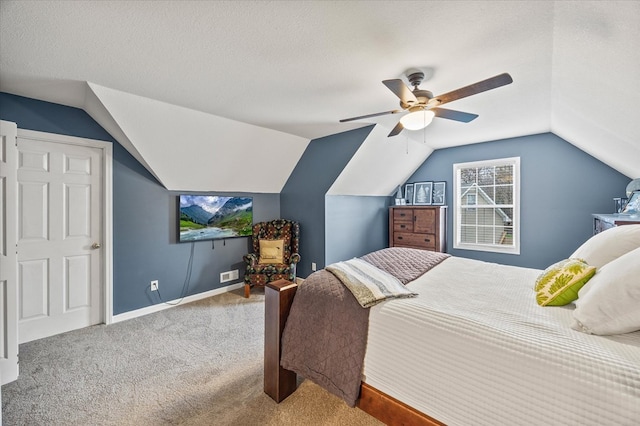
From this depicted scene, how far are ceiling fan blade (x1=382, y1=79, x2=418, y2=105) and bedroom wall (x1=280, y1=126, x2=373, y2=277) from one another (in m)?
1.52

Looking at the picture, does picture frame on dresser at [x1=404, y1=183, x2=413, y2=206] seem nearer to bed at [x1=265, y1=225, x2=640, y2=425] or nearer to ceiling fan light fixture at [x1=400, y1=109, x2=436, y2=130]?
ceiling fan light fixture at [x1=400, y1=109, x2=436, y2=130]

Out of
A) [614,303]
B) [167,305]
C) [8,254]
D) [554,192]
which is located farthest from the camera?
[554,192]

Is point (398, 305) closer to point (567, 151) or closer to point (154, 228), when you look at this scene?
point (154, 228)

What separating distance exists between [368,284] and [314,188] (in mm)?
2834

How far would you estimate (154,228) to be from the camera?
351 centimetres

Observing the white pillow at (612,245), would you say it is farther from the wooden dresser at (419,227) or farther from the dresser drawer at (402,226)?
the dresser drawer at (402,226)

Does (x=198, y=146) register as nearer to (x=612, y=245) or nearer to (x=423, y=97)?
(x=423, y=97)

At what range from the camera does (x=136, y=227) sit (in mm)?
3354

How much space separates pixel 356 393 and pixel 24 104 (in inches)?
146

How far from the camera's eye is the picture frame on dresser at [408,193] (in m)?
5.18

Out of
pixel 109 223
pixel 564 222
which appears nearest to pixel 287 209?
pixel 109 223

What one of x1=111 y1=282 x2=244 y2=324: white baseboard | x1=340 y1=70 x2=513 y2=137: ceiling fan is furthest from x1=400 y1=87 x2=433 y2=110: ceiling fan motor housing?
x1=111 y1=282 x2=244 y2=324: white baseboard

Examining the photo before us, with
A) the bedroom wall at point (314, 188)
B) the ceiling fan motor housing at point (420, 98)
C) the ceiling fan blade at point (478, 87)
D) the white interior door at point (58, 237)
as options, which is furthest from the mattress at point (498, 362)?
the white interior door at point (58, 237)

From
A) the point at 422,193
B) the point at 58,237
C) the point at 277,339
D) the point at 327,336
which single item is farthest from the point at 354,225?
the point at 58,237
